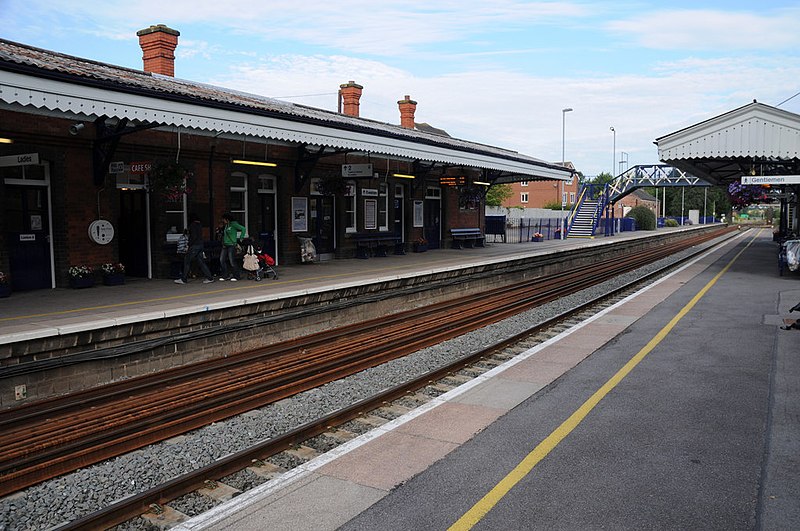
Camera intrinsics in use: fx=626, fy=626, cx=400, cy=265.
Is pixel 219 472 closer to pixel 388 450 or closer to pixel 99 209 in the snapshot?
pixel 388 450

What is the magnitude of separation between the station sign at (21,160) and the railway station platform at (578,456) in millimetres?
8666

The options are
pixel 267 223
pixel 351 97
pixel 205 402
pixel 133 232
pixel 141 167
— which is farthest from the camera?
pixel 351 97

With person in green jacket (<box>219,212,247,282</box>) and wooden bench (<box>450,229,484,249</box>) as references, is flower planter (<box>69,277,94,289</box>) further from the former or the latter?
wooden bench (<box>450,229,484,249</box>)

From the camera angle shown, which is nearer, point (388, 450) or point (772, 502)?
point (772, 502)

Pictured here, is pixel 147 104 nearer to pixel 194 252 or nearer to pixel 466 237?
pixel 194 252

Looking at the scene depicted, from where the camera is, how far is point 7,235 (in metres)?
11.3

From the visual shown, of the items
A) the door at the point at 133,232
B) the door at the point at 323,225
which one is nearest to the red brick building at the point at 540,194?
the door at the point at 323,225

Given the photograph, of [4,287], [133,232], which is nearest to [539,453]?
[4,287]

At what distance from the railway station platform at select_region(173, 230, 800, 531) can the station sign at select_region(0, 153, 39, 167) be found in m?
8.67

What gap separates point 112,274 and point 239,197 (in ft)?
14.5

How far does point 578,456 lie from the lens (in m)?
5.12

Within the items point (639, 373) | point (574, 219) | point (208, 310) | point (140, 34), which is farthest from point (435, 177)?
point (574, 219)

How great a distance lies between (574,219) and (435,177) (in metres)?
24.1

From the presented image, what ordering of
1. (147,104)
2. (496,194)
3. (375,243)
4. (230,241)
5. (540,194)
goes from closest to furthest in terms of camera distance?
(147,104)
(230,241)
(375,243)
(496,194)
(540,194)
